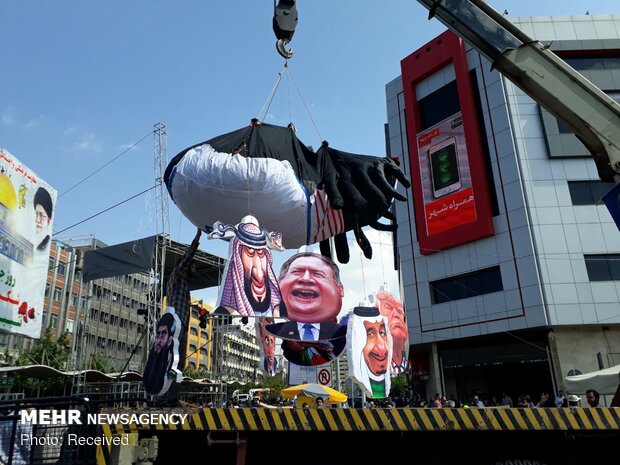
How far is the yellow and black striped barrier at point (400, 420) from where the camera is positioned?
4.76m

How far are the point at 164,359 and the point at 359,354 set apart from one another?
6.17m

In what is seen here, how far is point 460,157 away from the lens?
29.4 meters

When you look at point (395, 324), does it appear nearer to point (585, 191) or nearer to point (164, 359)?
point (164, 359)

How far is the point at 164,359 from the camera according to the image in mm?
13539

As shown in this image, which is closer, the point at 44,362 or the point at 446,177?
the point at 446,177


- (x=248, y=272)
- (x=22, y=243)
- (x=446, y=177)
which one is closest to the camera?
(x=22, y=243)

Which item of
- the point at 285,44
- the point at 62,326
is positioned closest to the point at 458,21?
the point at 285,44

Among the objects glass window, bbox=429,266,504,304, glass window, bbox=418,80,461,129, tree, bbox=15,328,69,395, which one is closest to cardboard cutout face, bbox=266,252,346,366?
glass window, bbox=429,266,504,304

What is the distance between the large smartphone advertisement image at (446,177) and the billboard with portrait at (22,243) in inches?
871

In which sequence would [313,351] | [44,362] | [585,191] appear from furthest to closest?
[44,362] → [585,191] → [313,351]

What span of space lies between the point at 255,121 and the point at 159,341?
6733 mm

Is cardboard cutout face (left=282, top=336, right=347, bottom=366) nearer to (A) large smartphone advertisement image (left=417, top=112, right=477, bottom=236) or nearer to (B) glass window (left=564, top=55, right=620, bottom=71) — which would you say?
(A) large smartphone advertisement image (left=417, top=112, right=477, bottom=236)

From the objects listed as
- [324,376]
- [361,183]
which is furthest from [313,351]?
[324,376]

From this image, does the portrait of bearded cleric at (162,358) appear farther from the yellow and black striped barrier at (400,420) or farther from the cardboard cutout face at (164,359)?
the yellow and black striped barrier at (400,420)
